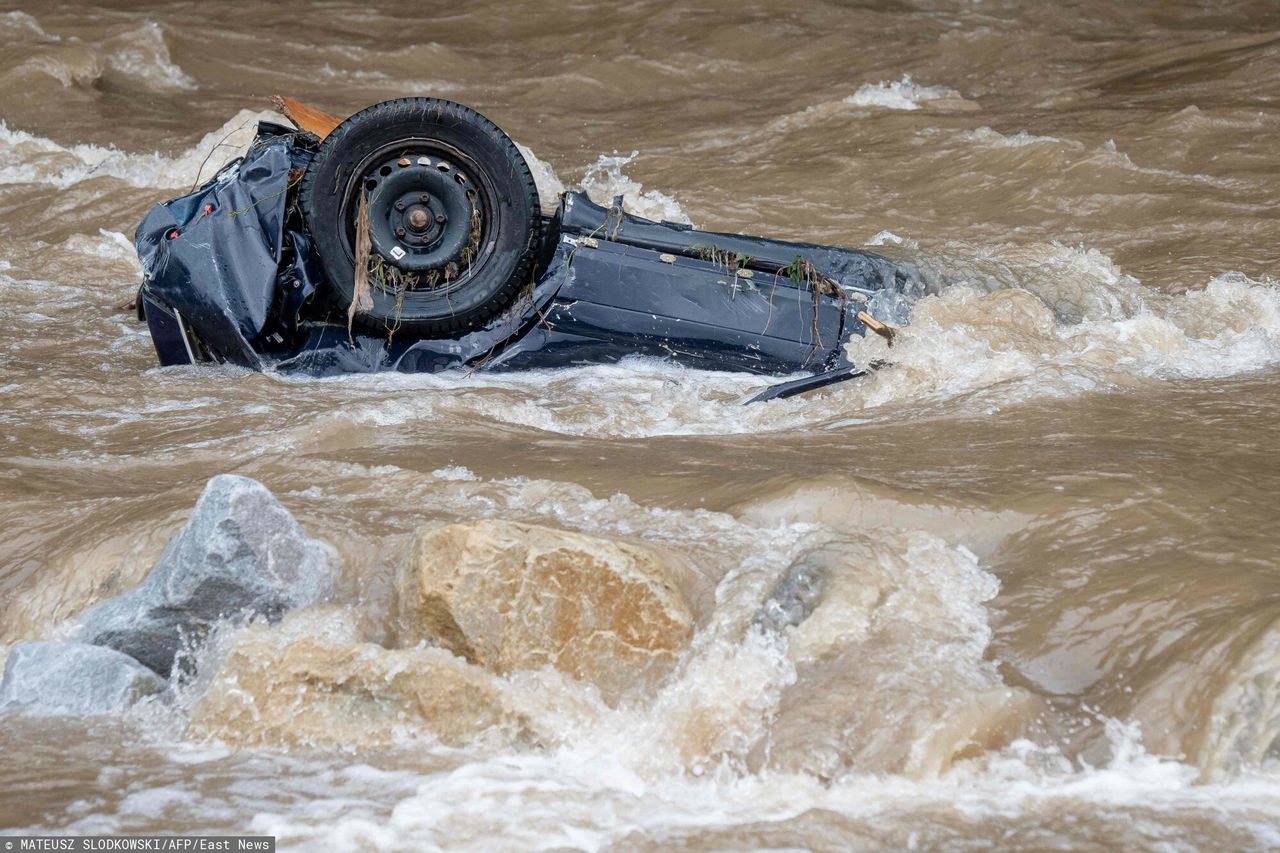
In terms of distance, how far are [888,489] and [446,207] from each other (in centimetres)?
216

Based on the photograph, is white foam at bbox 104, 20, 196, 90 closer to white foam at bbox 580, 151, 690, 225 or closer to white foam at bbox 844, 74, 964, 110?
white foam at bbox 580, 151, 690, 225

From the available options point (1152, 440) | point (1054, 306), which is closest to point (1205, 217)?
point (1054, 306)

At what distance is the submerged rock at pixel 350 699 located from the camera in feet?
10.8

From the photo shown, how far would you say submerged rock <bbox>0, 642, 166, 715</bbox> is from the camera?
3.39 metres

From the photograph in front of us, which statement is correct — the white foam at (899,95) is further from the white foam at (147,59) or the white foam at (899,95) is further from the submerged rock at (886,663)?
the submerged rock at (886,663)

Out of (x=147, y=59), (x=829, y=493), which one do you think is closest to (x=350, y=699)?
(x=829, y=493)

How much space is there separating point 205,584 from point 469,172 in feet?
7.26

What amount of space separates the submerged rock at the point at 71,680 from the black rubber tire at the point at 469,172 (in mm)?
2098

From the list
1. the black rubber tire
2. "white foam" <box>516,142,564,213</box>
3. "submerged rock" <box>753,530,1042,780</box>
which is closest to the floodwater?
"submerged rock" <box>753,530,1042,780</box>

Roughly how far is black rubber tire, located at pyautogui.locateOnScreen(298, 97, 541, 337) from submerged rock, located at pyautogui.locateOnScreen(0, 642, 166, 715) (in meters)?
2.10

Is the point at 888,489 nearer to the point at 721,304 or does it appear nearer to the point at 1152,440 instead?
the point at 1152,440

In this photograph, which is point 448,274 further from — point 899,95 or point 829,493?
point 899,95

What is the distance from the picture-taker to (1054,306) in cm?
632

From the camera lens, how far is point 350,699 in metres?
3.35
